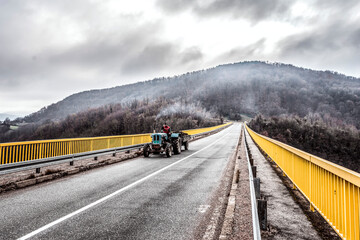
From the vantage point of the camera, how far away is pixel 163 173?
897 cm

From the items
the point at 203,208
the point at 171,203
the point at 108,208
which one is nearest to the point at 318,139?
the point at 203,208

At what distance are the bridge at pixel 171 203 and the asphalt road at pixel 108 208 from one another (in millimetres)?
16

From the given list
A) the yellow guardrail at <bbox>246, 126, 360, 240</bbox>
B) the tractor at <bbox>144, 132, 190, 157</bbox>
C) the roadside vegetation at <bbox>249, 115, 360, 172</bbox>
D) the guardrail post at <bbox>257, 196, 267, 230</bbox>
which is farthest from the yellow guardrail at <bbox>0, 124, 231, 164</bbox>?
the roadside vegetation at <bbox>249, 115, 360, 172</bbox>

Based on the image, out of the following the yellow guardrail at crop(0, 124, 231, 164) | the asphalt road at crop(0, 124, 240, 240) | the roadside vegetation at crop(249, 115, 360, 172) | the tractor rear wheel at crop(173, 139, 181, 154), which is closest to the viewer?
the asphalt road at crop(0, 124, 240, 240)

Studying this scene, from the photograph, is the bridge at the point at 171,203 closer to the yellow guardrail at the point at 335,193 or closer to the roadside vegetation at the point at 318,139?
the yellow guardrail at the point at 335,193

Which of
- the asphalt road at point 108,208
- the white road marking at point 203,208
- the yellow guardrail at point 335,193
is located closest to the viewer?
the yellow guardrail at point 335,193

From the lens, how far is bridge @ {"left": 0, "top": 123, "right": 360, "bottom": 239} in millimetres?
3578

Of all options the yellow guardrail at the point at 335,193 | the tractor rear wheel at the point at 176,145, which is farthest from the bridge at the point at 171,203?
the tractor rear wheel at the point at 176,145

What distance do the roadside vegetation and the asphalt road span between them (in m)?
62.5

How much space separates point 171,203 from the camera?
17.7 ft

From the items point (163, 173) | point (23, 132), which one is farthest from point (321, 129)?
point (23, 132)

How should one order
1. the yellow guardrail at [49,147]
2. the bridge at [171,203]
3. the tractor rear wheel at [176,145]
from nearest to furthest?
the bridge at [171,203] < the yellow guardrail at [49,147] < the tractor rear wheel at [176,145]

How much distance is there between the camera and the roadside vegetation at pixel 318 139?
67887mm

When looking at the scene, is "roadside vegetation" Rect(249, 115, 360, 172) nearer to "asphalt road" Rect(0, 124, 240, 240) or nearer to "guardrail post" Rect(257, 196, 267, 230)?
"asphalt road" Rect(0, 124, 240, 240)
